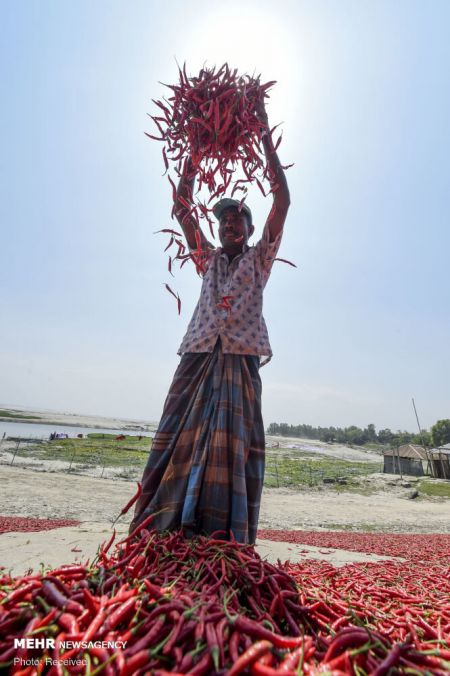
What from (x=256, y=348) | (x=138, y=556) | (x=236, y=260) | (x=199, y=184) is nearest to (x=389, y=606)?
(x=138, y=556)

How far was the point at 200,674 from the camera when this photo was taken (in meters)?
1.15

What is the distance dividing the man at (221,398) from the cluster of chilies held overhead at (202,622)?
354 mm

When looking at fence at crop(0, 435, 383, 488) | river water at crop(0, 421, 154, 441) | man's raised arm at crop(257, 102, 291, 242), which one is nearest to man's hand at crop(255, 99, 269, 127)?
man's raised arm at crop(257, 102, 291, 242)

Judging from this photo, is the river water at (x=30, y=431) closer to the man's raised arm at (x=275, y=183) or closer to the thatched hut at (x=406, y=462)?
the thatched hut at (x=406, y=462)

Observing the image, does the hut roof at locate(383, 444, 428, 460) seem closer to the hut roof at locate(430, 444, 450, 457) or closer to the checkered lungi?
the hut roof at locate(430, 444, 450, 457)

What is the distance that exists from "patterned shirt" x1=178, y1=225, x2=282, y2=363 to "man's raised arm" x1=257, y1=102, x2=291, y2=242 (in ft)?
0.42

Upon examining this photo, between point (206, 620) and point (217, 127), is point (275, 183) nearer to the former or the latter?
point (217, 127)

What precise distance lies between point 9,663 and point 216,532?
1428 millimetres

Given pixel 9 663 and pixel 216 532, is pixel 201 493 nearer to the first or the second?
pixel 216 532

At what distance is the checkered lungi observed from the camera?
2637 mm

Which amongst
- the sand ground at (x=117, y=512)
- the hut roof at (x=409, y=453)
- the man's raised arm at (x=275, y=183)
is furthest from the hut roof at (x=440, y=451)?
the man's raised arm at (x=275, y=183)

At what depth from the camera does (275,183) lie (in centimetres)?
336

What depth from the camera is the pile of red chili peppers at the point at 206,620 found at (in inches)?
48.4

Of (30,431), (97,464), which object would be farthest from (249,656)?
(30,431)
